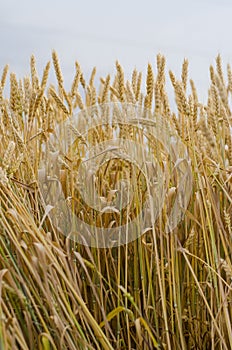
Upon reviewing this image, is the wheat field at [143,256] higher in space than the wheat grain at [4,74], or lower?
lower

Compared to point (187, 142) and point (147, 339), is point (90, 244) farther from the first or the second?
point (187, 142)

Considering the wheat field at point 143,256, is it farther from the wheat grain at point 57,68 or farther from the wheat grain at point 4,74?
the wheat grain at point 4,74

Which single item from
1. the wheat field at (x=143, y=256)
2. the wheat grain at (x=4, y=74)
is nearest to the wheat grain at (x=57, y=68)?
the wheat field at (x=143, y=256)

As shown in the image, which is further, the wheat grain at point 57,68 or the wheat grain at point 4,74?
the wheat grain at point 4,74

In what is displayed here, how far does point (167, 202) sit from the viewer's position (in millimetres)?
1418

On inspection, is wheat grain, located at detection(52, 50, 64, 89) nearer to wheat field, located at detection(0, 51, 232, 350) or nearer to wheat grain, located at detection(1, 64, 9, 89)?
wheat field, located at detection(0, 51, 232, 350)

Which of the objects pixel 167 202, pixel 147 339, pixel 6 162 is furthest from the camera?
pixel 167 202

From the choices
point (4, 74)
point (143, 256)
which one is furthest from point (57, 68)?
point (143, 256)

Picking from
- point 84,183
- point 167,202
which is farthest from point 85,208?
point 167,202

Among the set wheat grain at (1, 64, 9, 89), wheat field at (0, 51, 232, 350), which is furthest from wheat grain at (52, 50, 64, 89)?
wheat grain at (1, 64, 9, 89)

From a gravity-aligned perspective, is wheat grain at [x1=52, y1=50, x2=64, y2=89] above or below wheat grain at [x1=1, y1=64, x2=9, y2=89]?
below

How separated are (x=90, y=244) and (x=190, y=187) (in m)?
0.30

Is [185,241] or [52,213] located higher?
[52,213]

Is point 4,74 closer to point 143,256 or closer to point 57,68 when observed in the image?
point 57,68
